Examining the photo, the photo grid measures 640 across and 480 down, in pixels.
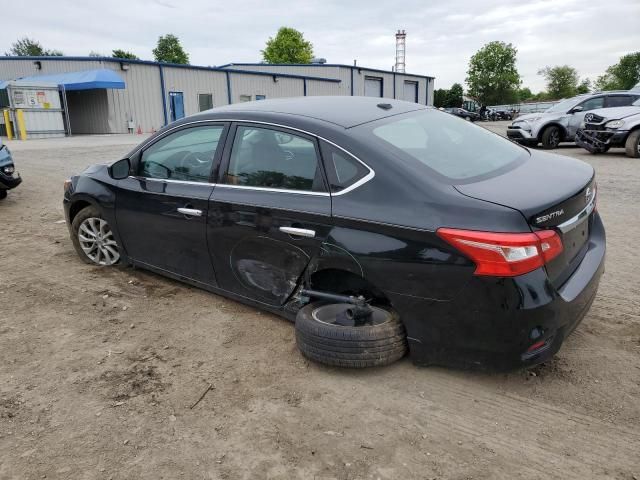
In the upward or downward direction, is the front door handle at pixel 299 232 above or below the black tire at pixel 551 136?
above

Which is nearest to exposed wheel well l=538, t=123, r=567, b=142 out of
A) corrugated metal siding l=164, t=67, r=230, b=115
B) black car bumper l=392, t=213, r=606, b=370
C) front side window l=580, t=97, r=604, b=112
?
front side window l=580, t=97, r=604, b=112

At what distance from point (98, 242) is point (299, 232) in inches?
101

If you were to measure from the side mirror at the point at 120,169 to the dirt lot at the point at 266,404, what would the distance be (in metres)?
1.04

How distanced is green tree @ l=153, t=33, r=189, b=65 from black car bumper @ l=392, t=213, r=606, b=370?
9017 centimetres

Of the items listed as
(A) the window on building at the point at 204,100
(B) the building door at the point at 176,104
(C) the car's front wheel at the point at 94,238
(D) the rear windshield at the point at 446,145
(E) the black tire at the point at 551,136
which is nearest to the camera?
(D) the rear windshield at the point at 446,145

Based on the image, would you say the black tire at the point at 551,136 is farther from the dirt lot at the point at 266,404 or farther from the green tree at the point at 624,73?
the green tree at the point at 624,73

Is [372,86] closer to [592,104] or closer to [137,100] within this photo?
[137,100]

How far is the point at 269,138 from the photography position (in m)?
3.36

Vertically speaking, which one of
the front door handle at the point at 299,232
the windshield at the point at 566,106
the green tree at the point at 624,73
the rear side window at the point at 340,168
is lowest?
the front door handle at the point at 299,232

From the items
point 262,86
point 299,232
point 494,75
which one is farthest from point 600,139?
point 494,75

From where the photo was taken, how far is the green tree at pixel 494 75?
82.9m

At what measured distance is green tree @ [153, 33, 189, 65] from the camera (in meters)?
84.8

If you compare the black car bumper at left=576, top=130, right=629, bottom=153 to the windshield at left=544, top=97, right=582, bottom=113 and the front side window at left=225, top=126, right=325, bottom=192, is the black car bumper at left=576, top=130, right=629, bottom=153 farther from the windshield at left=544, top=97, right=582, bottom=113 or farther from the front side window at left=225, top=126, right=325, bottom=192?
the front side window at left=225, top=126, right=325, bottom=192

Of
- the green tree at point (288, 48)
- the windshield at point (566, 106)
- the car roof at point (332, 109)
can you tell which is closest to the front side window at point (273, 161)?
the car roof at point (332, 109)
